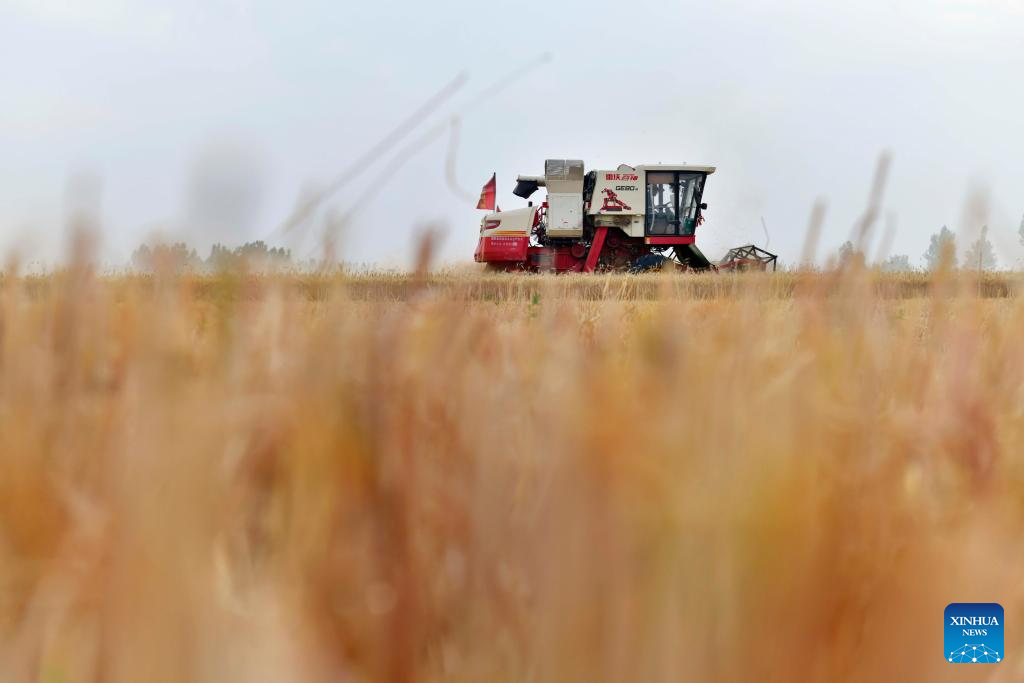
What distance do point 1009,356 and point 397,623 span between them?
0.50 meters

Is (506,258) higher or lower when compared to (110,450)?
higher

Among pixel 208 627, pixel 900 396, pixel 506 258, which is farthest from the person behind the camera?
pixel 506 258

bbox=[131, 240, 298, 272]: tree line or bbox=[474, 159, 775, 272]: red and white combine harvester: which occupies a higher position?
bbox=[474, 159, 775, 272]: red and white combine harvester

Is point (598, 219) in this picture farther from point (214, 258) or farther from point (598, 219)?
point (214, 258)

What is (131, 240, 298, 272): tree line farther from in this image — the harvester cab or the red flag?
the harvester cab

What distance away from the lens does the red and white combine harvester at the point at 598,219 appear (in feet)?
32.6

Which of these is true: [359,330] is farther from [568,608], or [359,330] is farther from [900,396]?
[900,396]

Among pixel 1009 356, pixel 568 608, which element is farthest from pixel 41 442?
pixel 1009 356

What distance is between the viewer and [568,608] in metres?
0.22

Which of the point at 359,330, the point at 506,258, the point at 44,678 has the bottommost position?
the point at 44,678

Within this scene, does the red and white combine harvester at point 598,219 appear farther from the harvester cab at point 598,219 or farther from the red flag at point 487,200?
the red flag at point 487,200

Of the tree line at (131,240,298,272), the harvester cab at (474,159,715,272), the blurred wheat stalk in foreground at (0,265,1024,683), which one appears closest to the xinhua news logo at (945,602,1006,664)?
the blurred wheat stalk in foreground at (0,265,1024,683)

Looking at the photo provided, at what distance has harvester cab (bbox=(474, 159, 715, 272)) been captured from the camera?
9.95m

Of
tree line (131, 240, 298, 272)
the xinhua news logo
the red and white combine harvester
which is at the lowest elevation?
the xinhua news logo
